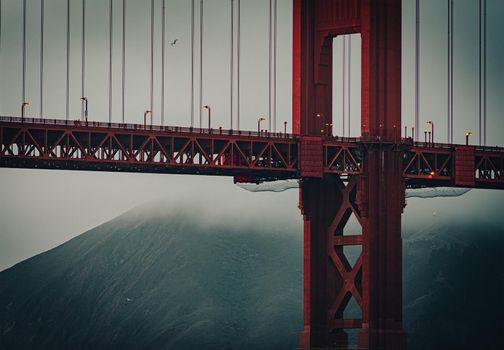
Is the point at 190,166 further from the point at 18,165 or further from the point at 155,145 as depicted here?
the point at 18,165

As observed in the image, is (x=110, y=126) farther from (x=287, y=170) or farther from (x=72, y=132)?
(x=287, y=170)

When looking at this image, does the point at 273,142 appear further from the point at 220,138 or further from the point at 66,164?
the point at 66,164

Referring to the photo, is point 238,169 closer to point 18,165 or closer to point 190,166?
point 190,166

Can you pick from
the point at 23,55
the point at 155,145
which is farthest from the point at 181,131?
the point at 23,55

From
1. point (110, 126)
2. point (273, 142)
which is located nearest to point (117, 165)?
point (110, 126)

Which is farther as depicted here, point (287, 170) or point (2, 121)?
point (287, 170)

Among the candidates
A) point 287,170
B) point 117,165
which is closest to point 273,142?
point 287,170

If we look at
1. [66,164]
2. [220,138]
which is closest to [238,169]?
[220,138]
